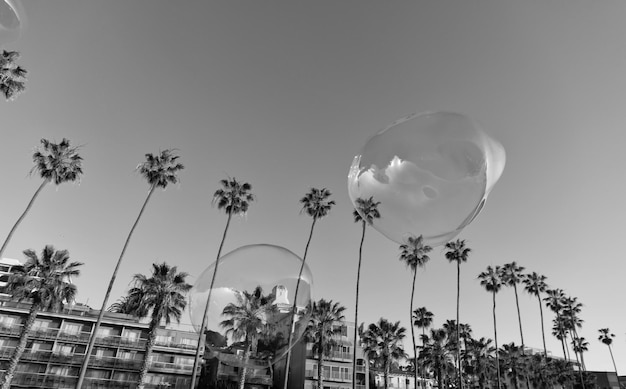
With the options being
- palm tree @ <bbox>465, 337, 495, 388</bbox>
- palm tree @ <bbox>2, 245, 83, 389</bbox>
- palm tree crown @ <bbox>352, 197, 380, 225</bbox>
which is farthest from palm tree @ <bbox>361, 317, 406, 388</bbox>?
palm tree crown @ <bbox>352, 197, 380, 225</bbox>

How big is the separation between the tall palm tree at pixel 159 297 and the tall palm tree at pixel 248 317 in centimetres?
2891

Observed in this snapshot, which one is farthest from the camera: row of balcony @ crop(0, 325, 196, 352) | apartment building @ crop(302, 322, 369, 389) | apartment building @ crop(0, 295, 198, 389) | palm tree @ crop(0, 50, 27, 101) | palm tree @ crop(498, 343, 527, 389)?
palm tree @ crop(498, 343, 527, 389)

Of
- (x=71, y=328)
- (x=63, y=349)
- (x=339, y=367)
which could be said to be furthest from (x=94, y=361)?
(x=339, y=367)

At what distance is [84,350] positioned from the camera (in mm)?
45188

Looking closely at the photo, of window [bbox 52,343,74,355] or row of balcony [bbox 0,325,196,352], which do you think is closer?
row of balcony [bbox 0,325,196,352]

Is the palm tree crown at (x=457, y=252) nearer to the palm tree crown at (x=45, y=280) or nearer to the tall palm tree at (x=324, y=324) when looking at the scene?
the tall palm tree at (x=324, y=324)

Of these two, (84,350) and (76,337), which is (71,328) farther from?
(84,350)

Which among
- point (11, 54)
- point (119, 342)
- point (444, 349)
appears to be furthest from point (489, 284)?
point (11, 54)

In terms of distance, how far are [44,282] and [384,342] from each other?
38.0m

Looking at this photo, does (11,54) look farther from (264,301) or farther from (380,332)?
(380,332)

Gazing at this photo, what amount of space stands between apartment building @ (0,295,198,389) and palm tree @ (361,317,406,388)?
22.9 meters

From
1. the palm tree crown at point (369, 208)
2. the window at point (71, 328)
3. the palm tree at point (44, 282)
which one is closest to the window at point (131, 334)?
the window at point (71, 328)

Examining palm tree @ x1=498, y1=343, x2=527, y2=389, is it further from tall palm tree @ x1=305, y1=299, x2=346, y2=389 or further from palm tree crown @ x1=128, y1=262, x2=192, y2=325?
palm tree crown @ x1=128, y1=262, x2=192, y2=325

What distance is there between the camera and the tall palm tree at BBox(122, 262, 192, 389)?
3381 centimetres
